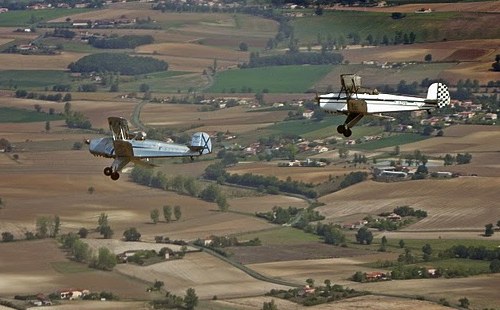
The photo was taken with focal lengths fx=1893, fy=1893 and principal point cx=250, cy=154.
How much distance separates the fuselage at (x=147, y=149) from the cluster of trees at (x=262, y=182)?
97.4 metres

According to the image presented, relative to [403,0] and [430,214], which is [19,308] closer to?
[430,214]

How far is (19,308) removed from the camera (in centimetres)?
12181

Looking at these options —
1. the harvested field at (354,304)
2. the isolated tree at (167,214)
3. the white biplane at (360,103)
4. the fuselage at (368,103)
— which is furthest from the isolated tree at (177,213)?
the fuselage at (368,103)

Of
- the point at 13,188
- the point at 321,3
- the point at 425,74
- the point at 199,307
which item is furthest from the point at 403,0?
the point at 199,307

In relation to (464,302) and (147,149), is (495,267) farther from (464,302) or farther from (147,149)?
(147,149)

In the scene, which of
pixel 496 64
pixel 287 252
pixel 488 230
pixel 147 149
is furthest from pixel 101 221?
pixel 147 149

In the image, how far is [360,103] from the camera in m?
62.3

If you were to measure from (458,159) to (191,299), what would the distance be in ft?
175

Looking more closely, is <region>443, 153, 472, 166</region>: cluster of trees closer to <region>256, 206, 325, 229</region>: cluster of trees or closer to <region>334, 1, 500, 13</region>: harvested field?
<region>334, 1, 500, 13</region>: harvested field

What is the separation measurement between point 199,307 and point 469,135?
6501 cm

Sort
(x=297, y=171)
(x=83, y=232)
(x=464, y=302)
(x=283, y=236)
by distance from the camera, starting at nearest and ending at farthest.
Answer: (x=464, y=302) < (x=283, y=236) < (x=83, y=232) < (x=297, y=171)

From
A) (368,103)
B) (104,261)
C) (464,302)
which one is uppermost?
(368,103)

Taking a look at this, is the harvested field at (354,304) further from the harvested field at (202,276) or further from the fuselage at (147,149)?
the fuselage at (147,149)

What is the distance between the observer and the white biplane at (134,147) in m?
63.0
